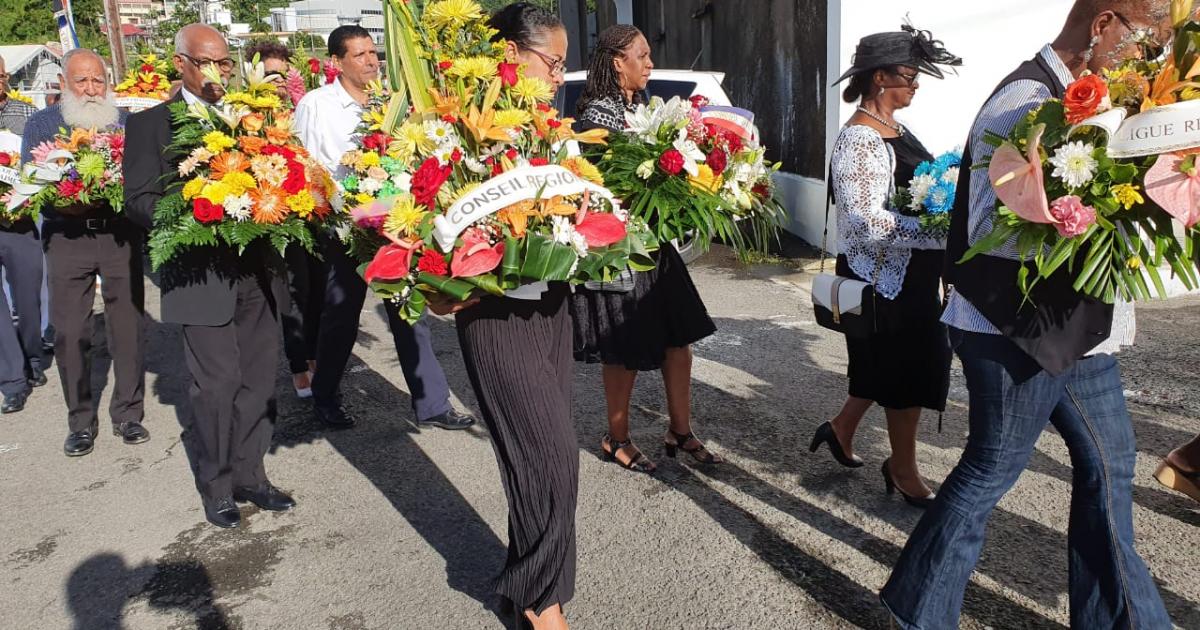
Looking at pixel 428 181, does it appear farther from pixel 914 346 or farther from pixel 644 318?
pixel 914 346

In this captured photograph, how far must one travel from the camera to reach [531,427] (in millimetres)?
2979

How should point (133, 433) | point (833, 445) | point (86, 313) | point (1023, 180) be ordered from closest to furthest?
point (1023, 180)
point (833, 445)
point (133, 433)
point (86, 313)

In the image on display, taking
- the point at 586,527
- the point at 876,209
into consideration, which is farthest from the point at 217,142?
the point at 876,209

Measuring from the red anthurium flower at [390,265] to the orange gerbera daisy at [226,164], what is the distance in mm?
1468

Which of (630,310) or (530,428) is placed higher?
(630,310)

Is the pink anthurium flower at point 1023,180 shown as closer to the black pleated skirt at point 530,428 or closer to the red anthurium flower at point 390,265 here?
the black pleated skirt at point 530,428

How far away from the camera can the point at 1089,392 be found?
255cm

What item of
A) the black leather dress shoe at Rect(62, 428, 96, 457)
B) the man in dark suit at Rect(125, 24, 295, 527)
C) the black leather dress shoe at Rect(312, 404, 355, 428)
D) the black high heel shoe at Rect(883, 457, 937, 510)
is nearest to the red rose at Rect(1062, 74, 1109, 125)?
the black high heel shoe at Rect(883, 457, 937, 510)

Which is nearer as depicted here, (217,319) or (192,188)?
(192,188)

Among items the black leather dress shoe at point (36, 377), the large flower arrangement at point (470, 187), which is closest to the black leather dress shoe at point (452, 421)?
the large flower arrangement at point (470, 187)

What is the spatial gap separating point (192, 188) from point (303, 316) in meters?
2.42

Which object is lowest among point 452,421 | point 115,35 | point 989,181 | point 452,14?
point 452,421

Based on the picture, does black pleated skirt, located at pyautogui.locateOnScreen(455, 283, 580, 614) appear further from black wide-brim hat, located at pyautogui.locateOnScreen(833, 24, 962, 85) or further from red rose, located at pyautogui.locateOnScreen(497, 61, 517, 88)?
black wide-brim hat, located at pyautogui.locateOnScreen(833, 24, 962, 85)

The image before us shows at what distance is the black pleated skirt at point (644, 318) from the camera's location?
4.27 metres
